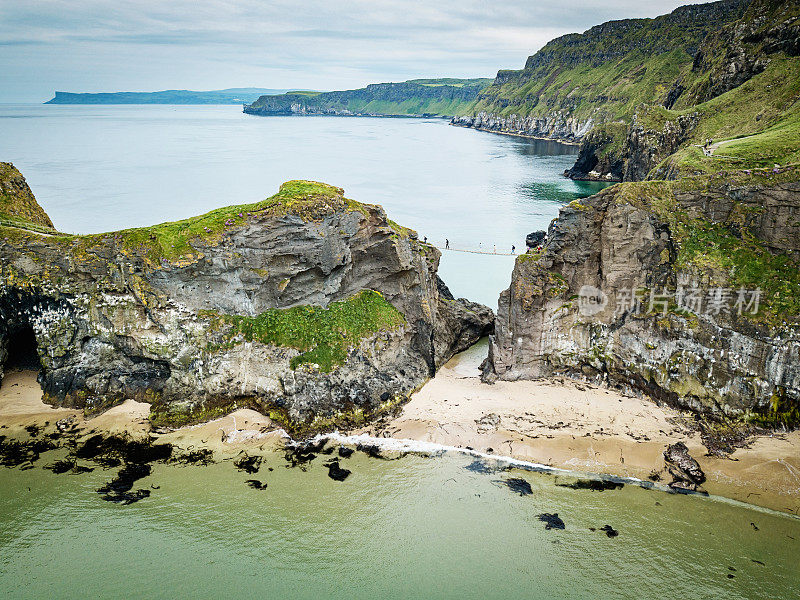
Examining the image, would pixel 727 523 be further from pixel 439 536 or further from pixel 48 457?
pixel 48 457

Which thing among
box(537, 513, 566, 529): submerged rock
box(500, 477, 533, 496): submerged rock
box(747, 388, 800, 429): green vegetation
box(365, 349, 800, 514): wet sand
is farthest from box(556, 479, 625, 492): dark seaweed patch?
box(747, 388, 800, 429): green vegetation

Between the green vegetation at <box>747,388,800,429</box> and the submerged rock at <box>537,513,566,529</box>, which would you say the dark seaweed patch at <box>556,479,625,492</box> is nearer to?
the submerged rock at <box>537,513,566,529</box>

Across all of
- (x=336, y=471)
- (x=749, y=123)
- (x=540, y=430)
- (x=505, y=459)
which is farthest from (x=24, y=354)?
(x=749, y=123)

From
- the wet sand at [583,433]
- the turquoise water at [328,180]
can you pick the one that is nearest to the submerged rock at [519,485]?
the wet sand at [583,433]

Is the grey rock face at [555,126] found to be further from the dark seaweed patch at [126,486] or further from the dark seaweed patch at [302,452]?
the dark seaweed patch at [126,486]

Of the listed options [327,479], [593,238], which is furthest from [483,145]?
[327,479]

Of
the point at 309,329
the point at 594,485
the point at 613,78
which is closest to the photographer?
the point at 594,485

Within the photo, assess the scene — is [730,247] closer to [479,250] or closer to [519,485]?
[519,485]
